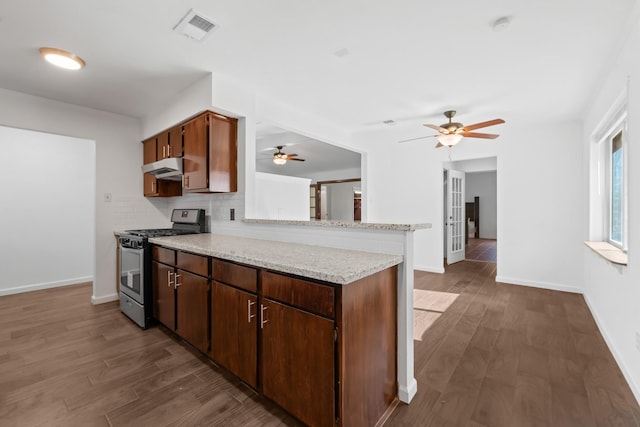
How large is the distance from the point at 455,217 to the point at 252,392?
539 centimetres

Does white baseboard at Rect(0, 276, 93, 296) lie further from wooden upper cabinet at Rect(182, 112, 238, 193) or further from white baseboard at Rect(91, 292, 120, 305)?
wooden upper cabinet at Rect(182, 112, 238, 193)

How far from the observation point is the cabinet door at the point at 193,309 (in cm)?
204

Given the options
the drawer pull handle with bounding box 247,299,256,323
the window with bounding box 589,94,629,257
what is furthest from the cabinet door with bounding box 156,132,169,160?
the window with bounding box 589,94,629,257

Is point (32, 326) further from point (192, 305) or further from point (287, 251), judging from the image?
point (287, 251)

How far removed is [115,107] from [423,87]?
147 inches

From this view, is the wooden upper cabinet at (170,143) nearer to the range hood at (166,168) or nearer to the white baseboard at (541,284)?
the range hood at (166,168)

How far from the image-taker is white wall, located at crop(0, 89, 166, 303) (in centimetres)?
316

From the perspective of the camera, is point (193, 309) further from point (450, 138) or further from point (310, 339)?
point (450, 138)

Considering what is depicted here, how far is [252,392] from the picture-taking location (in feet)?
5.93

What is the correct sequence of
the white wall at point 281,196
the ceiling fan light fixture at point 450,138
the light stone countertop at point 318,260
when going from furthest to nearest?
1. the white wall at point 281,196
2. the ceiling fan light fixture at point 450,138
3. the light stone countertop at point 318,260

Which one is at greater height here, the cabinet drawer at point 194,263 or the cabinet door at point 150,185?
the cabinet door at point 150,185

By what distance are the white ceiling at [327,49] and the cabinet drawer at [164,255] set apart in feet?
5.53

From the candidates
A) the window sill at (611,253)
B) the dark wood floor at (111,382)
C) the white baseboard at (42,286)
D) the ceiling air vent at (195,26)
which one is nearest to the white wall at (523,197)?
the window sill at (611,253)

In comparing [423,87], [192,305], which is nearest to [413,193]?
[423,87]
